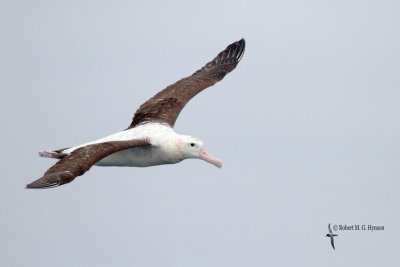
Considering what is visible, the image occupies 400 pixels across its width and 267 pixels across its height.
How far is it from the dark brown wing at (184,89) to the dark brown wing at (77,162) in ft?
8.57

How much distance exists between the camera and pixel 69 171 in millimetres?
22625

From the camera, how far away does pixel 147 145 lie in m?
25.1

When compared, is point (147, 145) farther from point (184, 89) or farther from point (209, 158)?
point (184, 89)

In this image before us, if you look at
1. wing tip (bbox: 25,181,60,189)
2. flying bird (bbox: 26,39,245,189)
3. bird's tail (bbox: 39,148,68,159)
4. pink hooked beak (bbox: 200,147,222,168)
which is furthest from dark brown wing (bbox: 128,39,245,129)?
wing tip (bbox: 25,181,60,189)

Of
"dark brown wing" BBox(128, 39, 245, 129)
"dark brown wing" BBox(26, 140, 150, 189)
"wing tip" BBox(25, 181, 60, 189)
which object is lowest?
"wing tip" BBox(25, 181, 60, 189)

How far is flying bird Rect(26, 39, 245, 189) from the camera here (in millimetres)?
23016

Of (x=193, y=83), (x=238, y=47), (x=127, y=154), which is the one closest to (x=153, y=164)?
(x=127, y=154)

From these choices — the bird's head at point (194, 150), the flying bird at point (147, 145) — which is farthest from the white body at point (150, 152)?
the bird's head at point (194, 150)

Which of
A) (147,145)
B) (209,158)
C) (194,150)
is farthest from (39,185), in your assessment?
(209,158)

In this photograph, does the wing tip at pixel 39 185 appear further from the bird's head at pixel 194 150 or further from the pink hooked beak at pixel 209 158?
the pink hooked beak at pixel 209 158

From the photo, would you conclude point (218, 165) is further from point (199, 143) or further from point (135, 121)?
point (135, 121)

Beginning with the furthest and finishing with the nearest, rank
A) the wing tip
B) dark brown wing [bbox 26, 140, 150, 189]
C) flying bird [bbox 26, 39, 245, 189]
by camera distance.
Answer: flying bird [bbox 26, 39, 245, 189] < dark brown wing [bbox 26, 140, 150, 189] < the wing tip

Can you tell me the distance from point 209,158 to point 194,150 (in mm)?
447

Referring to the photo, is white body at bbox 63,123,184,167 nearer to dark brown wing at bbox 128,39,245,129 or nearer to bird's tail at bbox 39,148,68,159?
bird's tail at bbox 39,148,68,159
